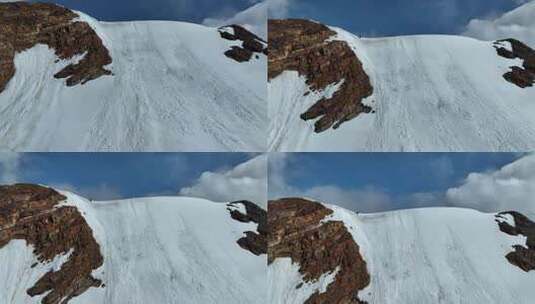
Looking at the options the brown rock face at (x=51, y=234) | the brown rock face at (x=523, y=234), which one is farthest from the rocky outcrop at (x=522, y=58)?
the brown rock face at (x=51, y=234)

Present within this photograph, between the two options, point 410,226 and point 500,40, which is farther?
point 500,40

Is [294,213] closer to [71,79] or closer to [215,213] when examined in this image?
[215,213]

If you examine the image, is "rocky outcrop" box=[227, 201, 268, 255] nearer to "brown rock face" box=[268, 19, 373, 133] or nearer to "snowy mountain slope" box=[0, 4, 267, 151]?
"snowy mountain slope" box=[0, 4, 267, 151]

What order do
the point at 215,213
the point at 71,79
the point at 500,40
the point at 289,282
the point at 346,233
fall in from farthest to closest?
the point at 500,40 < the point at 71,79 < the point at 215,213 < the point at 346,233 < the point at 289,282

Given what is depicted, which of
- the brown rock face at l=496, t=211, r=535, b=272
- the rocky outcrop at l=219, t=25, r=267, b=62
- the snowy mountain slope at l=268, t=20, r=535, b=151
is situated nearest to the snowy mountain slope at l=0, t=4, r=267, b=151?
the rocky outcrop at l=219, t=25, r=267, b=62

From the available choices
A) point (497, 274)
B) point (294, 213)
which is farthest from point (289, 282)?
point (497, 274)

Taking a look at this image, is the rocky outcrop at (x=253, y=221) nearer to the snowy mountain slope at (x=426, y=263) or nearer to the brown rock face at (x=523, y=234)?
the snowy mountain slope at (x=426, y=263)
